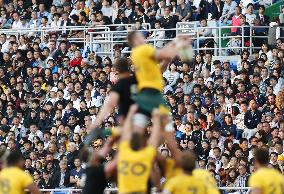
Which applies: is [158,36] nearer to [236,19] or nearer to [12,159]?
[236,19]

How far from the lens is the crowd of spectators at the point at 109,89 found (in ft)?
105

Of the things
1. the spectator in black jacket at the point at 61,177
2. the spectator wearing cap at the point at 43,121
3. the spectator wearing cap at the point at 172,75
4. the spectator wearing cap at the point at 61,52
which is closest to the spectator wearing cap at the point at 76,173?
the spectator in black jacket at the point at 61,177

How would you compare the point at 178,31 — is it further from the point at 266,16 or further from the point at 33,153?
the point at 33,153

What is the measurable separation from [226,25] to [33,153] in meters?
6.19

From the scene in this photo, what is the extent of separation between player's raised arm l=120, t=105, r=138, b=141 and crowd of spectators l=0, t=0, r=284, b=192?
717 centimetres

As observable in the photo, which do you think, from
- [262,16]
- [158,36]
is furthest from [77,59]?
[262,16]

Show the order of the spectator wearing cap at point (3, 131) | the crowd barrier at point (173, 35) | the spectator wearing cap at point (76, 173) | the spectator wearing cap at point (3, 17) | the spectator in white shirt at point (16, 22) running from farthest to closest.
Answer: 1. the spectator wearing cap at point (3, 17)
2. the spectator in white shirt at point (16, 22)
3. the crowd barrier at point (173, 35)
4. the spectator wearing cap at point (3, 131)
5. the spectator wearing cap at point (76, 173)

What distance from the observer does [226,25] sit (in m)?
36.9

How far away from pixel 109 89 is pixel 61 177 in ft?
10.6

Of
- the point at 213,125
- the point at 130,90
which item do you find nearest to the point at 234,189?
the point at 213,125

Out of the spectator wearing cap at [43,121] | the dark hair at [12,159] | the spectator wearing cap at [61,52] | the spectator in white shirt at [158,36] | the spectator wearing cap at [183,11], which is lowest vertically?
the spectator wearing cap at [43,121]

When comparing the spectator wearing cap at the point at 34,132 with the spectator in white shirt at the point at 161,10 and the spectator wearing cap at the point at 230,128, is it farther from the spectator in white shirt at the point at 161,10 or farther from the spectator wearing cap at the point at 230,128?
the spectator wearing cap at the point at 230,128

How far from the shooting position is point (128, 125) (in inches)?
906

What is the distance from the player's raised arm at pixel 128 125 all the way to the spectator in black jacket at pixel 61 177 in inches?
371
